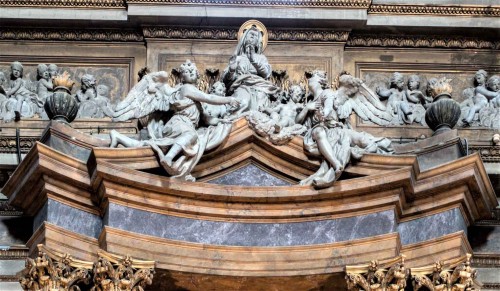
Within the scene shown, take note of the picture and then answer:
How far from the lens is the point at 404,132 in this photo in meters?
31.5

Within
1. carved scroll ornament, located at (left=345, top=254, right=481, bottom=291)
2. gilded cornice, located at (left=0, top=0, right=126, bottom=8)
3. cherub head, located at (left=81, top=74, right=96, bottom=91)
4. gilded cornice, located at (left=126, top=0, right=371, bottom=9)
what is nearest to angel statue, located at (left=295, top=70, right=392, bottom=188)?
gilded cornice, located at (left=126, top=0, right=371, bottom=9)

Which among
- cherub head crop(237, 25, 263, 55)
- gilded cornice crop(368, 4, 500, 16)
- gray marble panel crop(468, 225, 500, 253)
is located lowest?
gray marble panel crop(468, 225, 500, 253)

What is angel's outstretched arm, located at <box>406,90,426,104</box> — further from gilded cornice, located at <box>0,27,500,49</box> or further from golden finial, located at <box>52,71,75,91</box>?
golden finial, located at <box>52,71,75,91</box>

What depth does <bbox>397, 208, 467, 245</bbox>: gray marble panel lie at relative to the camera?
2937 centimetres

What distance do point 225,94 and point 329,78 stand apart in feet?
6.69

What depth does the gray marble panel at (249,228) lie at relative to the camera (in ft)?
96.0

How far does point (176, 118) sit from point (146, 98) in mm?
852

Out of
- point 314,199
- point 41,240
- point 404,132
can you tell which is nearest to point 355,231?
point 314,199

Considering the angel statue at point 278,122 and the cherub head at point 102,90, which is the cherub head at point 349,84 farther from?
the cherub head at point 102,90

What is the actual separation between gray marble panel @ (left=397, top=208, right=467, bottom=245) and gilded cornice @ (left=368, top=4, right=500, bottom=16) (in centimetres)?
457

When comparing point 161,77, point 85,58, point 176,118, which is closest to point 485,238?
point 176,118

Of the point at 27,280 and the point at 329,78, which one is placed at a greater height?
the point at 329,78

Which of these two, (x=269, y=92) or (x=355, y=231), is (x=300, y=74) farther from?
(x=355, y=231)

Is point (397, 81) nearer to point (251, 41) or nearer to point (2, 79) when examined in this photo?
point (251, 41)
